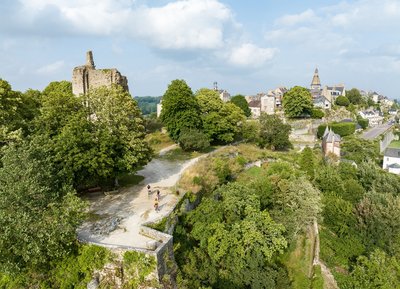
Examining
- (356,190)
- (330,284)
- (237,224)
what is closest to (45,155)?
(237,224)

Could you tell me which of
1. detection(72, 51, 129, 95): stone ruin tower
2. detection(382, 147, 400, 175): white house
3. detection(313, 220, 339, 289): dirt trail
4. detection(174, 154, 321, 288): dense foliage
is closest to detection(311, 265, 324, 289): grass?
detection(313, 220, 339, 289): dirt trail

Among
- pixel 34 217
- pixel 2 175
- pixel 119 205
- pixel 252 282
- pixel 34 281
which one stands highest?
A: pixel 2 175

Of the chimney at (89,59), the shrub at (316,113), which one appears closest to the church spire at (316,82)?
the shrub at (316,113)

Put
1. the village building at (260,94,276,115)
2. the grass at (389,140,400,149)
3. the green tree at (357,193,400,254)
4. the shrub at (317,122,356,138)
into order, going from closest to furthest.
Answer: the green tree at (357,193,400,254) → the shrub at (317,122,356,138) → the grass at (389,140,400,149) → the village building at (260,94,276,115)

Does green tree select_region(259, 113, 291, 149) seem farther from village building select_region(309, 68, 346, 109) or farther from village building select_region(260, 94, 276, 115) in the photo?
village building select_region(309, 68, 346, 109)

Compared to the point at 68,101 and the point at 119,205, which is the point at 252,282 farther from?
the point at 68,101

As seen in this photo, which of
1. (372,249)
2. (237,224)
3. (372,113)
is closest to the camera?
(237,224)

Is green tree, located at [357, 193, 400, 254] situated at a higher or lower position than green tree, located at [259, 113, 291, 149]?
lower
